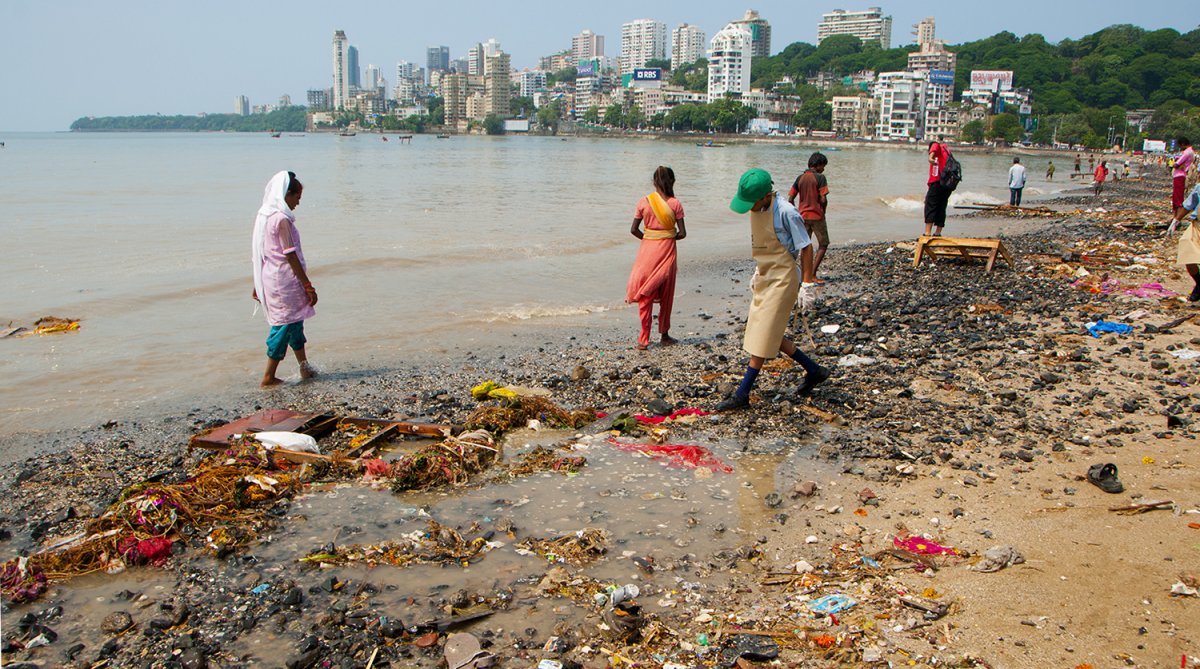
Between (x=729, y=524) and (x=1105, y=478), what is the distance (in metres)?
2.13

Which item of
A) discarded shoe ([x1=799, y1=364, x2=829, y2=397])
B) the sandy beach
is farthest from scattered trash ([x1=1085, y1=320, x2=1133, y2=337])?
discarded shoe ([x1=799, y1=364, x2=829, y2=397])

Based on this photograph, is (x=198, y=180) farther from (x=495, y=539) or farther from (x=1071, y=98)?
(x=1071, y=98)

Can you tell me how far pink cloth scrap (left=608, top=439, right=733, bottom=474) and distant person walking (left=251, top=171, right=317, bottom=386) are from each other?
300 centimetres

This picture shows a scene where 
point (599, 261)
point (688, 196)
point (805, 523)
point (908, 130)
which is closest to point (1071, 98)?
point (908, 130)

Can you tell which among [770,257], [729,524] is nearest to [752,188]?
[770,257]

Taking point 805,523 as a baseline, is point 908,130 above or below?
above

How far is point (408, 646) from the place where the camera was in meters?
3.26

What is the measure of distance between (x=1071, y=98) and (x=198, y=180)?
154264 mm

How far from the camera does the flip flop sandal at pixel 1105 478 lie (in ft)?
14.7

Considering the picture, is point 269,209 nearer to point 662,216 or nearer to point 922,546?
point 662,216

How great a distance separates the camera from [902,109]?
156625mm

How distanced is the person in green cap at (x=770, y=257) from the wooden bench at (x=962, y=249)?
277 inches

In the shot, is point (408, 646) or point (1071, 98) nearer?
point (408, 646)

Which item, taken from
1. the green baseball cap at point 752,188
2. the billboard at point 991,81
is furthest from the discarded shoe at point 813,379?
the billboard at point 991,81
